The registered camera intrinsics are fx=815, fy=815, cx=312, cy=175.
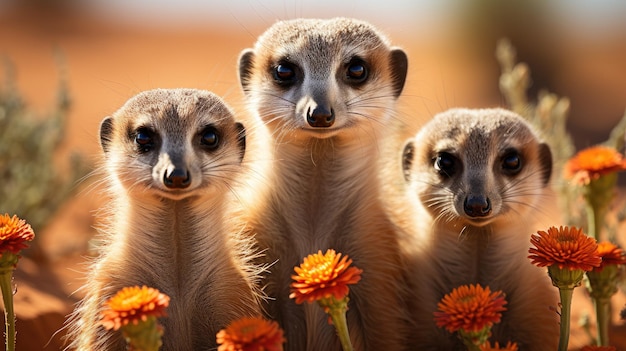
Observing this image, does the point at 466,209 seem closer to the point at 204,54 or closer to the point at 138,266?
the point at 138,266

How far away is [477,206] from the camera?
11.9ft

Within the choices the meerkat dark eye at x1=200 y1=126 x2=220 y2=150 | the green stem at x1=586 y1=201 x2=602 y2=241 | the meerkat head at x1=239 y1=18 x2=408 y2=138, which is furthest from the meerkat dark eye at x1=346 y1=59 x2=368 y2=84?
the green stem at x1=586 y1=201 x2=602 y2=241

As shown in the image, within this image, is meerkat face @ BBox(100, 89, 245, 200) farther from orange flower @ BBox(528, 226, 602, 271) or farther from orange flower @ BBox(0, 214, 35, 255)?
orange flower @ BBox(528, 226, 602, 271)

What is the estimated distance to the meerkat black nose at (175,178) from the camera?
3174 mm

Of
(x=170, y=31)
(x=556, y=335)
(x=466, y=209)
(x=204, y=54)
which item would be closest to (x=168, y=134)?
(x=466, y=209)

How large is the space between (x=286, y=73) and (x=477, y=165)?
1.03 metres

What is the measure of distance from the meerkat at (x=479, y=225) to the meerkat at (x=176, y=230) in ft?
3.29

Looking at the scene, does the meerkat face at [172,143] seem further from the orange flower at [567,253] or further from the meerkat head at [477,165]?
the orange flower at [567,253]

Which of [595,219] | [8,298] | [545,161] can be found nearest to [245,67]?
[545,161]

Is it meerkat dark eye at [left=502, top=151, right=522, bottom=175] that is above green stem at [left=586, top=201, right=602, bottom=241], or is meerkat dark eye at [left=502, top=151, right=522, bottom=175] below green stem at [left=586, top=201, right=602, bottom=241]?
above

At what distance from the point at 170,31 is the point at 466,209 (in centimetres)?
2876

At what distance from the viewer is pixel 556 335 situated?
410 cm

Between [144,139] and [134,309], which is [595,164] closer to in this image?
[144,139]

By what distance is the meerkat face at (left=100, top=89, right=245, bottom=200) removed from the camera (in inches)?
130
